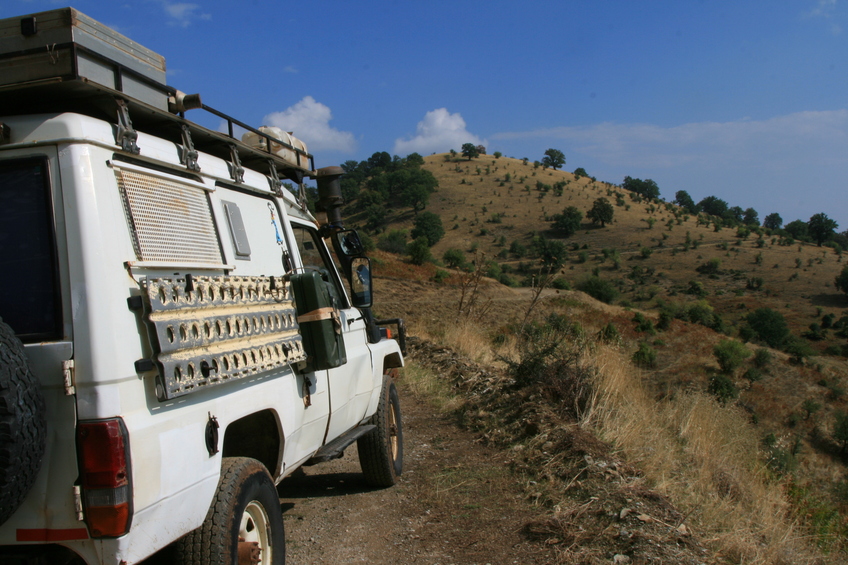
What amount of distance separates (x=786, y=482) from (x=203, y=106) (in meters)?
7.40

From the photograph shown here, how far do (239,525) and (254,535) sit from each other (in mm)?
356

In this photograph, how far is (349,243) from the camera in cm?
509

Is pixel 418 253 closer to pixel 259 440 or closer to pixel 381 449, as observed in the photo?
pixel 381 449

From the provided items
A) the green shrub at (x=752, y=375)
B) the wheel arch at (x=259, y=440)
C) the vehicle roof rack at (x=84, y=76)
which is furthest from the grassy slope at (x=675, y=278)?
the vehicle roof rack at (x=84, y=76)

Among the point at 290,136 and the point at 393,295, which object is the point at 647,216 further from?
the point at 290,136

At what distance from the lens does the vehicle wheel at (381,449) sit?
17.4ft

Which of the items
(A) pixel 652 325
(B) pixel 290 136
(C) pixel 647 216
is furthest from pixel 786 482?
(C) pixel 647 216

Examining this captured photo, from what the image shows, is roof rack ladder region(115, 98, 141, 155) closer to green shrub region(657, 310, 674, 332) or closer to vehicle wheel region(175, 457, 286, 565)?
vehicle wheel region(175, 457, 286, 565)

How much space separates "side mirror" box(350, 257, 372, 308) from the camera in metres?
4.97

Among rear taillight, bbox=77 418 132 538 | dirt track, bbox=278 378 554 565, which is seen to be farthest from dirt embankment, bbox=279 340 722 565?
rear taillight, bbox=77 418 132 538

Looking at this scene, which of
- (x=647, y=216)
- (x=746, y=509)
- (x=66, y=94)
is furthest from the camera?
(x=647, y=216)

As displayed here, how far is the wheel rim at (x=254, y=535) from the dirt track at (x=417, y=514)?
1107mm

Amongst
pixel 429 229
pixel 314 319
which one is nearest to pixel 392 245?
pixel 429 229

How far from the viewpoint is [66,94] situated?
2582 millimetres
